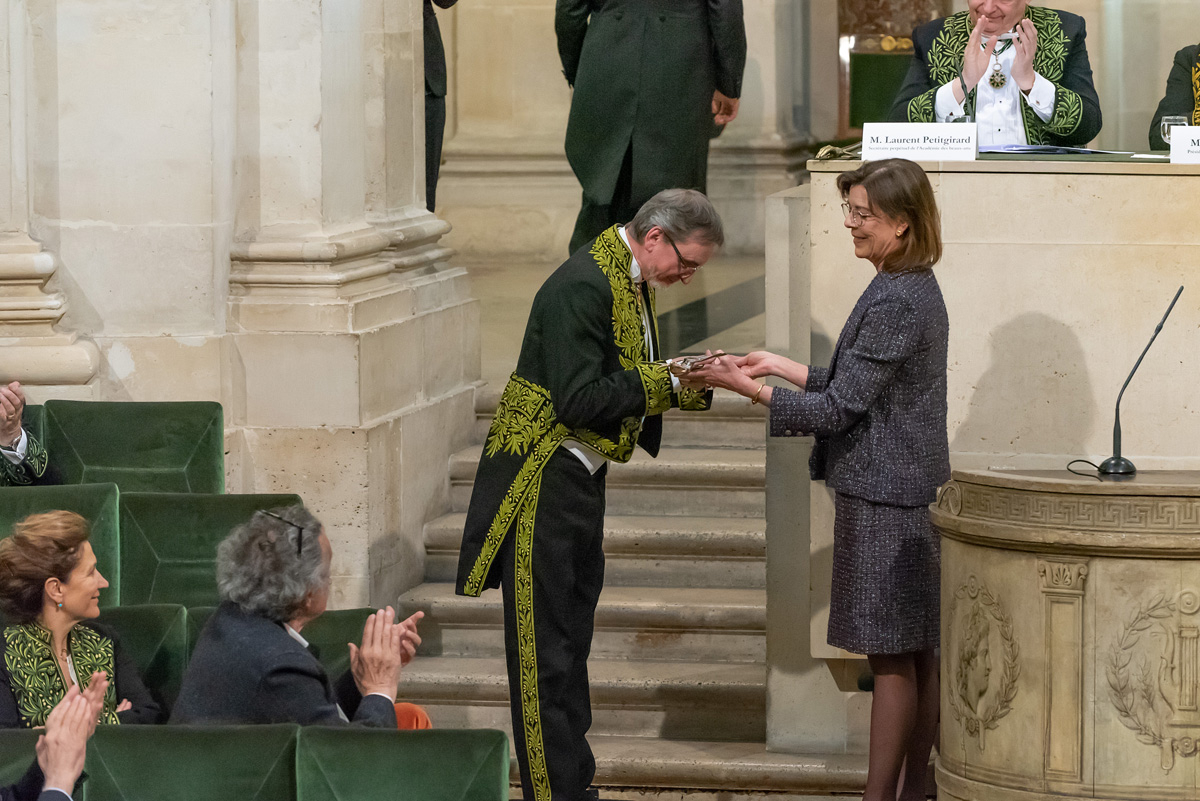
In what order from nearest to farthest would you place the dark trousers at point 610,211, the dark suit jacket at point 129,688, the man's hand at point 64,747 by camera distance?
the man's hand at point 64,747 < the dark suit jacket at point 129,688 < the dark trousers at point 610,211

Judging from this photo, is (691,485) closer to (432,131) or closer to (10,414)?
(432,131)

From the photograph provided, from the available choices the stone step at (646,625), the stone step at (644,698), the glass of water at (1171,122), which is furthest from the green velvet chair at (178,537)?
the glass of water at (1171,122)

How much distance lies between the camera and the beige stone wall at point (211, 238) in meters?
5.21

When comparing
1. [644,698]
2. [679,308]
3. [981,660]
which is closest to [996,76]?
[981,660]

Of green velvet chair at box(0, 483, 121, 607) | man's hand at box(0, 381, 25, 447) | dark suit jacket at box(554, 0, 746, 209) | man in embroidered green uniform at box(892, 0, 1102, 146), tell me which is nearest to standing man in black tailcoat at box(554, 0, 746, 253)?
dark suit jacket at box(554, 0, 746, 209)

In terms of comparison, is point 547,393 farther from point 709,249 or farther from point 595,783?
point 595,783

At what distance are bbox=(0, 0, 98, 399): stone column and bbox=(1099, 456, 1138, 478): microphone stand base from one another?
3.10m

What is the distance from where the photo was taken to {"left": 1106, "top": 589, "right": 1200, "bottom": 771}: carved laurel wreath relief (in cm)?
336

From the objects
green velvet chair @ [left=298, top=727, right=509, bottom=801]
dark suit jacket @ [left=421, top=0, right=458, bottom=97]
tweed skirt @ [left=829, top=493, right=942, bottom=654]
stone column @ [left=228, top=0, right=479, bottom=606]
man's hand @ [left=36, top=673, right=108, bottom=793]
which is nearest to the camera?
green velvet chair @ [left=298, top=727, right=509, bottom=801]

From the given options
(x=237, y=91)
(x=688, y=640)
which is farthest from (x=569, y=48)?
(x=688, y=640)

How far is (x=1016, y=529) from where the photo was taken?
11.3 feet

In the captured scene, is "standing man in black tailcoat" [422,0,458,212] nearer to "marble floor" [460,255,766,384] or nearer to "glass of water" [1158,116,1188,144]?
"marble floor" [460,255,766,384]

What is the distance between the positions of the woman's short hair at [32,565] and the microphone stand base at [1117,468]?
214 cm

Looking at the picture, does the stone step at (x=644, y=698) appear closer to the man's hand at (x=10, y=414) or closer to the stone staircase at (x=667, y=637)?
the stone staircase at (x=667, y=637)
